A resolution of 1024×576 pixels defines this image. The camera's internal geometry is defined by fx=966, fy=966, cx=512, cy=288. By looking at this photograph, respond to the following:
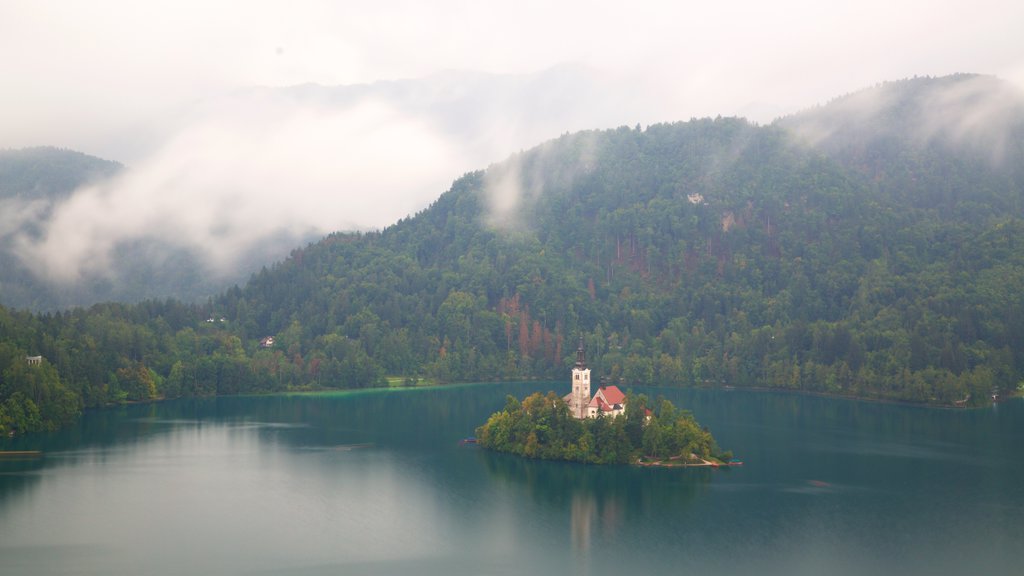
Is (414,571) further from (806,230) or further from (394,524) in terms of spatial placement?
(806,230)

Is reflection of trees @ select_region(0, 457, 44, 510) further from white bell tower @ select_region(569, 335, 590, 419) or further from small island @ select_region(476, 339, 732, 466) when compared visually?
white bell tower @ select_region(569, 335, 590, 419)

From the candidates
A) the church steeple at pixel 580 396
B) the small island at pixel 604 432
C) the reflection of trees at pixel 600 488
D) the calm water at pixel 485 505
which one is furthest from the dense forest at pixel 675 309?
the church steeple at pixel 580 396

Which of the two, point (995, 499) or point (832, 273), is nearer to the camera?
point (995, 499)

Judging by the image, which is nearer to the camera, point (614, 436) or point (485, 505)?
point (485, 505)

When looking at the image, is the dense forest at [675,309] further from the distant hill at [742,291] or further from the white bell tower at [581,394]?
the white bell tower at [581,394]

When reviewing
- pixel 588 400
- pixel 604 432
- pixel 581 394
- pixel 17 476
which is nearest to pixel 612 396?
pixel 588 400

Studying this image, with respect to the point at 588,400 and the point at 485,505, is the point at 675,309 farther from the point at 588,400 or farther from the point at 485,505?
the point at 485,505

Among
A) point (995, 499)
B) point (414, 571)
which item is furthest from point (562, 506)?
point (995, 499)
